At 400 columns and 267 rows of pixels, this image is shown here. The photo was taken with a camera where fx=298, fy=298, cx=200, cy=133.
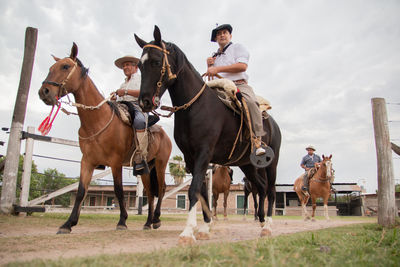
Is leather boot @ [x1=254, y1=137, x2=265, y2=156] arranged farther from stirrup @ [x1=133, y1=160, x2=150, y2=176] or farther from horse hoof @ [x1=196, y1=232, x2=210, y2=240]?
stirrup @ [x1=133, y1=160, x2=150, y2=176]

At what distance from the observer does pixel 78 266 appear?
1.87 meters

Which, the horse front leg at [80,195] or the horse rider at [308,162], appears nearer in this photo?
the horse front leg at [80,195]

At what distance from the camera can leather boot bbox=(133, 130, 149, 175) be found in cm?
616

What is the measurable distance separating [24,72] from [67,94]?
4.81m

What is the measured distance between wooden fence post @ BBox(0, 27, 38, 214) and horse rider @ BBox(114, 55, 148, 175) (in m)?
3.84

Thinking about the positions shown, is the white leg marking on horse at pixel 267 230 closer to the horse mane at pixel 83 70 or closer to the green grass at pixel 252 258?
the green grass at pixel 252 258

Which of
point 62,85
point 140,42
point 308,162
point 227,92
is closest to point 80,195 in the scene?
point 62,85

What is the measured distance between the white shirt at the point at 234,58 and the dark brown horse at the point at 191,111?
2.83ft

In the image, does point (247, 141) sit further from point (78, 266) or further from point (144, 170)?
point (78, 266)

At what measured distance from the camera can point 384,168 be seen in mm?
5645

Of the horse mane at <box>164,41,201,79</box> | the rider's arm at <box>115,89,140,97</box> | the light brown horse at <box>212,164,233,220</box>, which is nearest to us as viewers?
the horse mane at <box>164,41,201,79</box>

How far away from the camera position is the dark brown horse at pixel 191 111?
380 centimetres

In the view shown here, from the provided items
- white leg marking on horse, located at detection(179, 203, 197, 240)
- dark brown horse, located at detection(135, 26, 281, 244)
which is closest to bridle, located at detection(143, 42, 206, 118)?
dark brown horse, located at detection(135, 26, 281, 244)

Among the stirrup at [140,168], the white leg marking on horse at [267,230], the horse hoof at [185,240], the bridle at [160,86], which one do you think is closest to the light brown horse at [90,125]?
the stirrup at [140,168]
